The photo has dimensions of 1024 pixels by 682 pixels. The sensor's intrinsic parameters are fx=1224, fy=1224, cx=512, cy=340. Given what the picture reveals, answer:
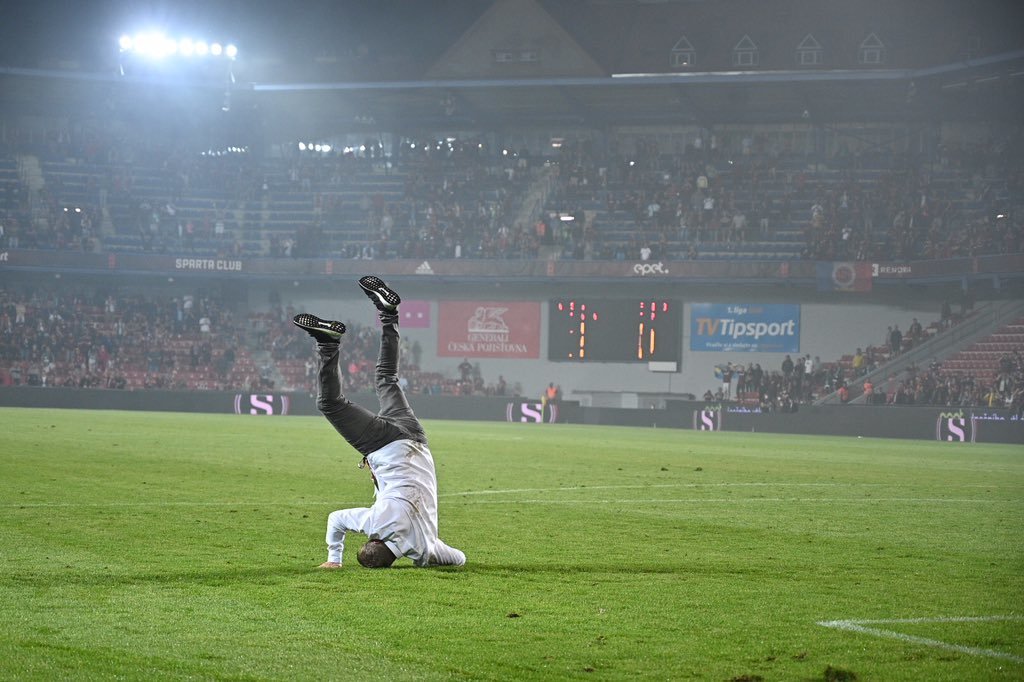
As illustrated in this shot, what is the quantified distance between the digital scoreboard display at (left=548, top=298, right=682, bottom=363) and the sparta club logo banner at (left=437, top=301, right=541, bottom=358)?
5859mm

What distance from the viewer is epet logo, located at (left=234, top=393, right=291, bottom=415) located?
164 ft

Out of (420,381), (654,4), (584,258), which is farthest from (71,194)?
(654,4)

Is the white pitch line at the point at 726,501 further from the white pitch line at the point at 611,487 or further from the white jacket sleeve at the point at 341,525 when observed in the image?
the white jacket sleeve at the point at 341,525

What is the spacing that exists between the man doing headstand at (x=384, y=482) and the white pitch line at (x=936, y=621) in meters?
3.31

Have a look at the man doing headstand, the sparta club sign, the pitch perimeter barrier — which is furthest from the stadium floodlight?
the man doing headstand

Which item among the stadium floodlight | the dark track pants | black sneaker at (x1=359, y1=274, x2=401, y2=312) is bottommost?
the dark track pants

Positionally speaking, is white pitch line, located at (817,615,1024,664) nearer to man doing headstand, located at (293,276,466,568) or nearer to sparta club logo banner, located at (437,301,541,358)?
man doing headstand, located at (293,276,466,568)

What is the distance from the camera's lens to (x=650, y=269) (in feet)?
173

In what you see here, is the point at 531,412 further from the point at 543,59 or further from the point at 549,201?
the point at 543,59

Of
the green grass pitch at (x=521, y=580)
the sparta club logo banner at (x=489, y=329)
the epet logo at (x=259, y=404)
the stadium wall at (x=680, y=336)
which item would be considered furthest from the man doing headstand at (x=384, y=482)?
the sparta club logo banner at (x=489, y=329)

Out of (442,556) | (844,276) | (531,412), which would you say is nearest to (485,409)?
(531,412)

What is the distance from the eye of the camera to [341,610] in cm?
786

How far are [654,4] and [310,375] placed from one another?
88.0 feet

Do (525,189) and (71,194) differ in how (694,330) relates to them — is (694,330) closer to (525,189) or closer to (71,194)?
(525,189)
